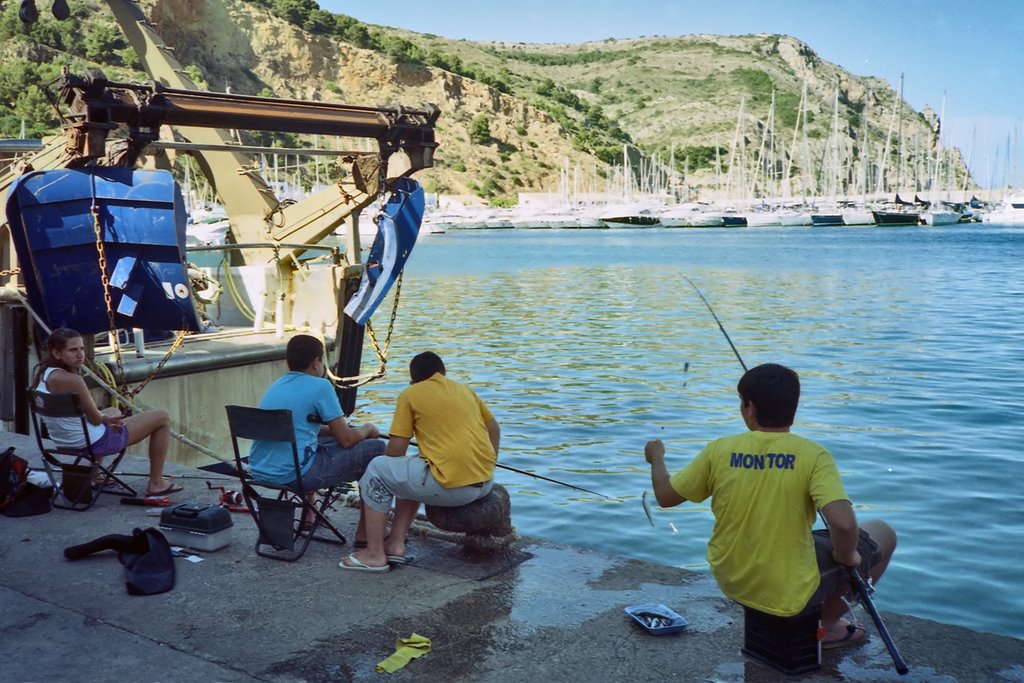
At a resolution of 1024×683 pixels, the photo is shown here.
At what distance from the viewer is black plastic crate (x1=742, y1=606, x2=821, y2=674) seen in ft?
14.4

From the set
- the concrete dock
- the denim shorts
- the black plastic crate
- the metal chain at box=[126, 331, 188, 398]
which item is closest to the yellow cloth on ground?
the concrete dock

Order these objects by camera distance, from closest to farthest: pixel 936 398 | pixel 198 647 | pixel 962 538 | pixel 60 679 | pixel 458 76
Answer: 1. pixel 60 679
2. pixel 198 647
3. pixel 962 538
4. pixel 936 398
5. pixel 458 76

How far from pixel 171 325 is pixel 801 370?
14927 mm

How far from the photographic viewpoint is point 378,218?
1135cm

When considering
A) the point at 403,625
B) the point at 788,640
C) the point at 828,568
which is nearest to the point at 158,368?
the point at 403,625

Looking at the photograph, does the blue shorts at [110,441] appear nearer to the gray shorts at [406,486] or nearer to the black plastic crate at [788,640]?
the gray shorts at [406,486]

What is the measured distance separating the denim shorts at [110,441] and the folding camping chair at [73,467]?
5 centimetres

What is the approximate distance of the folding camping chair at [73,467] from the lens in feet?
22.1

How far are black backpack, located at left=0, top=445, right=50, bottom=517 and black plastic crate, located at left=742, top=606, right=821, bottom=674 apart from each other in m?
4.68

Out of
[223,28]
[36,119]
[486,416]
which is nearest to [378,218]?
[486,416]

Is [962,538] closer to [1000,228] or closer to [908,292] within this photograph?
[908,292]

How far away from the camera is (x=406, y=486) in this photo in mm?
5828

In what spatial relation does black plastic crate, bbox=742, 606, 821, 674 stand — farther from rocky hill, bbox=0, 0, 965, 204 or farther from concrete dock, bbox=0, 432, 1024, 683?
rocky hill, bbox=0, 0, 965, 204

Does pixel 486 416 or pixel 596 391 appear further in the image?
pixel 596 391
